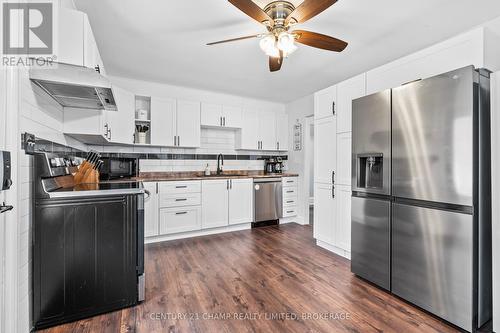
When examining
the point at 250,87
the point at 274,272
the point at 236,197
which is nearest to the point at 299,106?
the point at 250,87

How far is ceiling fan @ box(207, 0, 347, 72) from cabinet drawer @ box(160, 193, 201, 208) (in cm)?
239

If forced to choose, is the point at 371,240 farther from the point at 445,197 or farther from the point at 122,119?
the point at 122,119

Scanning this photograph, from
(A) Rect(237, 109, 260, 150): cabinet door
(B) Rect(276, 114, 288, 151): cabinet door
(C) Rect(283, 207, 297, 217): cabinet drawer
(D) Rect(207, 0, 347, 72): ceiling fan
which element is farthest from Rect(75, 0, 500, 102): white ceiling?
(C) Rect(283, 207, 297, 217): cabinet drawer

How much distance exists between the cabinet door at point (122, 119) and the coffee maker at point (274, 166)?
8.25 ft

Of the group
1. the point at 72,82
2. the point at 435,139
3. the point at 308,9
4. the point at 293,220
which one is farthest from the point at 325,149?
the point at 72,82

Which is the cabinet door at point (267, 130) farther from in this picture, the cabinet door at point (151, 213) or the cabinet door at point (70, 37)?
the cabinet door at point (70, 37)

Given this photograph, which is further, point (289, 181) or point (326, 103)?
point (289, 181)

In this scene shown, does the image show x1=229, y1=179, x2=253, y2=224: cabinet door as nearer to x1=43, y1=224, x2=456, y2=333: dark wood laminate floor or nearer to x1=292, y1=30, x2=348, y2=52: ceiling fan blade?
x1=43, y1=224, x2=456, y2=333: dark wood laminate floor

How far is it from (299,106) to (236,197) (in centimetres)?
223

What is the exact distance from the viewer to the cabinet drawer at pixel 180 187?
11.3 ft

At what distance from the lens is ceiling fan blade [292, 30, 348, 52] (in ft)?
6.34

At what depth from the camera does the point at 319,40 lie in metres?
2.01

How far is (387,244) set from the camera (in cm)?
204

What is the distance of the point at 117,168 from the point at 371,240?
125 inches
